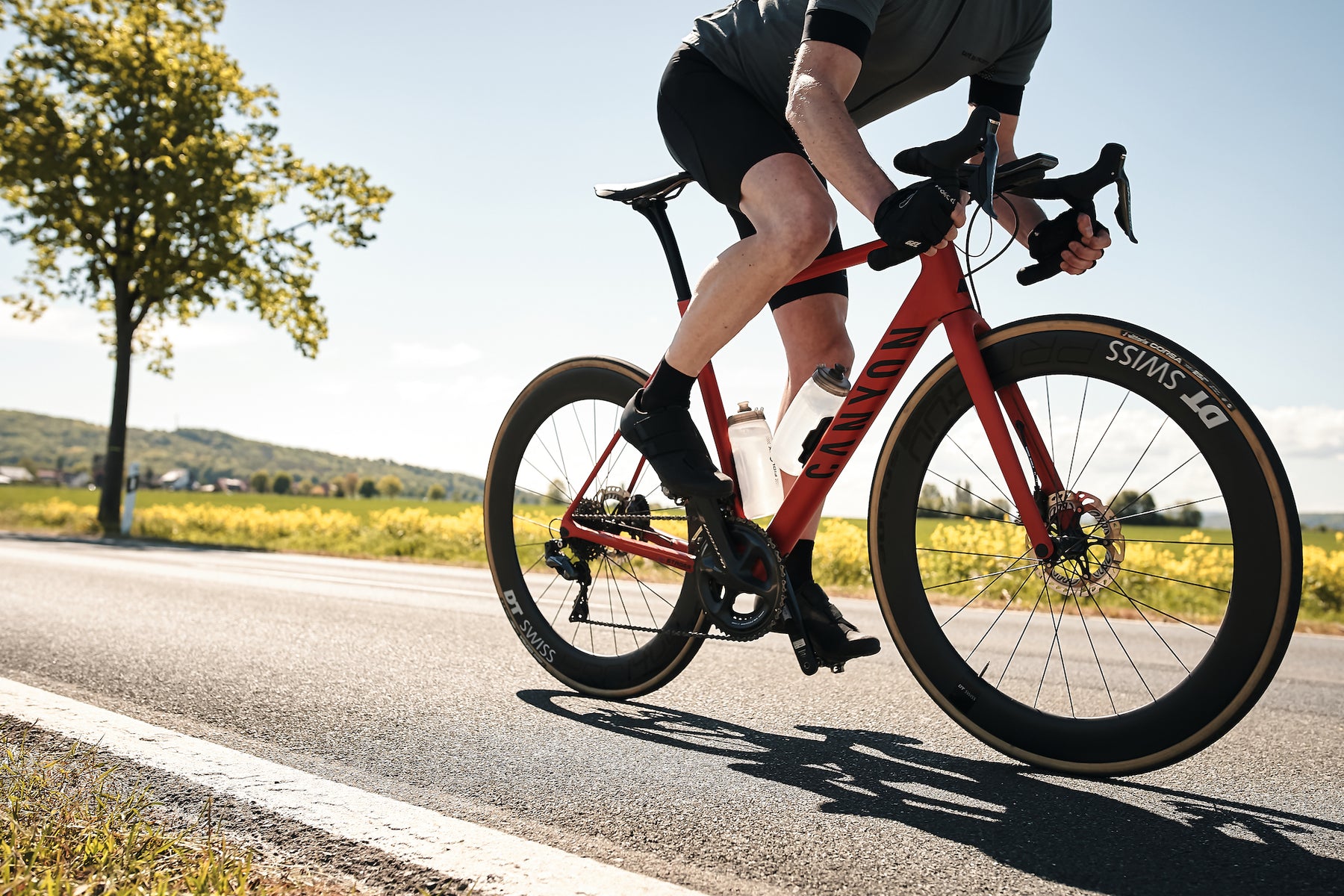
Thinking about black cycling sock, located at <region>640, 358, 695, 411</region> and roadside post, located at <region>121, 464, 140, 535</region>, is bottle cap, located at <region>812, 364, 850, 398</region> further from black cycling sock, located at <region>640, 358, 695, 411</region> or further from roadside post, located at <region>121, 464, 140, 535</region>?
roadside post, located at <region>121, 464, 140, 535</region>

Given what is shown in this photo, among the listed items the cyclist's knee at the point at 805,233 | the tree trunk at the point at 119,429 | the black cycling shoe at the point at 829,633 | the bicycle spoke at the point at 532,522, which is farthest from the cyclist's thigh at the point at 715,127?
the tree trunk at the point at 119,429

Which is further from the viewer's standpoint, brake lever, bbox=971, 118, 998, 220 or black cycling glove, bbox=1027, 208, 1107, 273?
black cycling glove, bbox=1027, 208, 1107, 273

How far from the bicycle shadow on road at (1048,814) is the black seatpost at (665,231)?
4.50 feet

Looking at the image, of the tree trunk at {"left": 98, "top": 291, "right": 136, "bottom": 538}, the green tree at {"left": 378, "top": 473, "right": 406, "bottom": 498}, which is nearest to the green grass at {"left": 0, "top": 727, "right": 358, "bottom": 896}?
the tree trunk at {"left": 98, "top": 291, "right": 136, "bottom": 538}

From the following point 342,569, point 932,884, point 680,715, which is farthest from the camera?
point 342,569

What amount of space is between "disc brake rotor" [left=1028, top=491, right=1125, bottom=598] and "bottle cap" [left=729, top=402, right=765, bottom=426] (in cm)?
98

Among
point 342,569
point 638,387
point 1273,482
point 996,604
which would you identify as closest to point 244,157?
point 342,569

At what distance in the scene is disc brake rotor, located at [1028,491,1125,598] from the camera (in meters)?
2.10

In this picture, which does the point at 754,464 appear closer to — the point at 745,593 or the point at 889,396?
the point at 745,593

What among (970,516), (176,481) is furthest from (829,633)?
(176,481)

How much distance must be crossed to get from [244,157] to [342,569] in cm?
1573

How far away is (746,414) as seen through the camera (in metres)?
2.97

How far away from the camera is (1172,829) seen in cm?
184

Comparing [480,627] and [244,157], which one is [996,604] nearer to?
[480,627]
